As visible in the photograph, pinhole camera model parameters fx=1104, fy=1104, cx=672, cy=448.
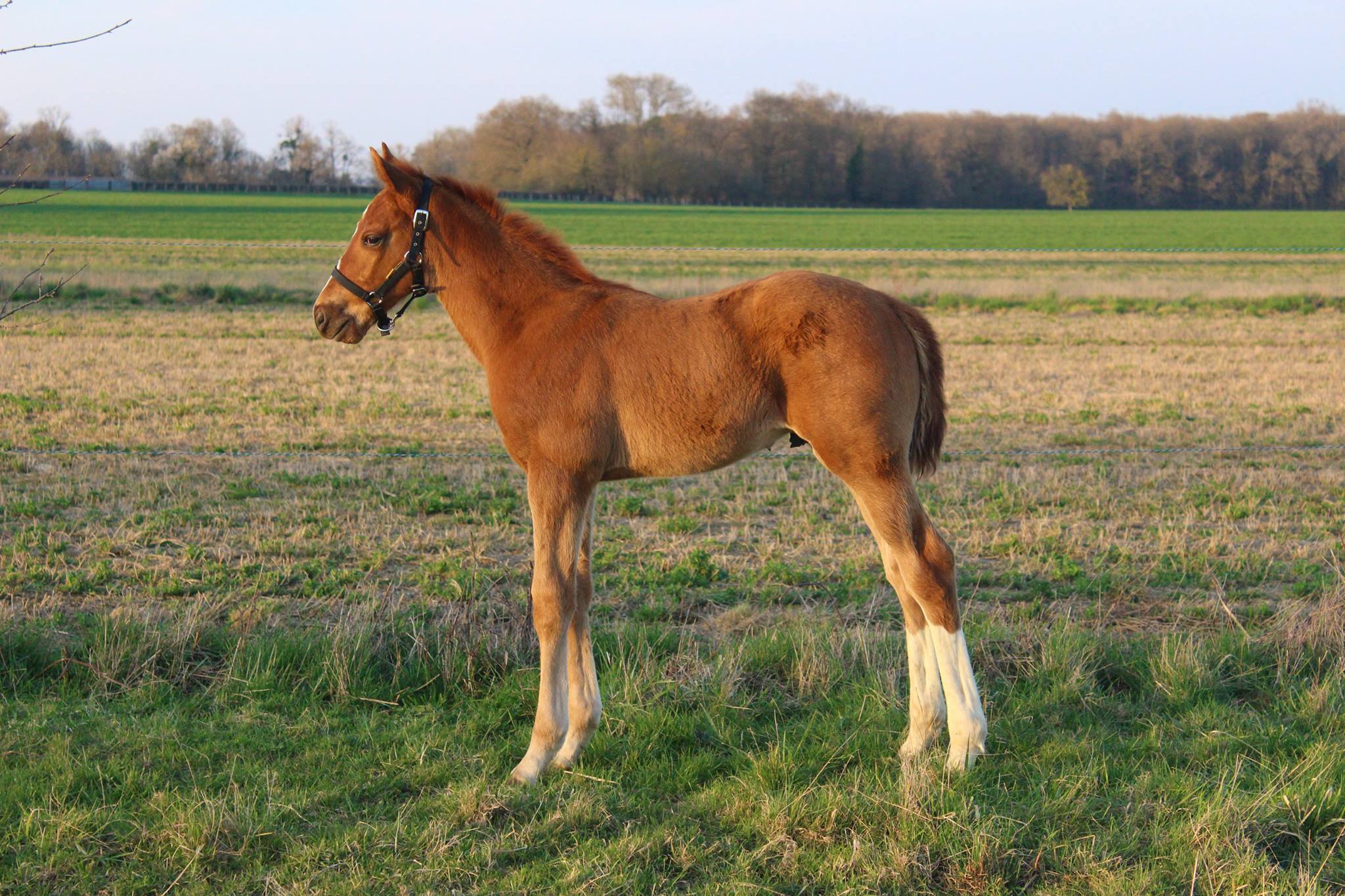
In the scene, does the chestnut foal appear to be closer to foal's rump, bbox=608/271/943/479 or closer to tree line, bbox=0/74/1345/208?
foal's rump, bbox=608/271/943/479

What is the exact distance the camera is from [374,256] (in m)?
4.67

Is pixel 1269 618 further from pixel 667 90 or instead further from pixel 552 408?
pixel 667 90

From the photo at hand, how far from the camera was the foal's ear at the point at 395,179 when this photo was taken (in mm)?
4465

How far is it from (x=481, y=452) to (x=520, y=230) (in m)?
6.24

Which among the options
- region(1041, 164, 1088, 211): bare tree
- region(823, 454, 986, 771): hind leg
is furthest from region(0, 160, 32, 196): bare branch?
region(1041, 164, 1088, 211): bare tree

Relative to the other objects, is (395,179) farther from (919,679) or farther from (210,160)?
(210,160)

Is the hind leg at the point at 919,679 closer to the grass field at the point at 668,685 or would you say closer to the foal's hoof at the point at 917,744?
the foal's hoof at the point at 917,744

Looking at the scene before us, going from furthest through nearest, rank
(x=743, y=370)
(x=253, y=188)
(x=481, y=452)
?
1. (x=253, y=188)
2. (x=481, y=452)
3. (x=743, y=370)

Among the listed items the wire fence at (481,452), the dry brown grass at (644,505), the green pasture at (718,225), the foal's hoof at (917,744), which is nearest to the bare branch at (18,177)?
the dry brown grass at (644,505)

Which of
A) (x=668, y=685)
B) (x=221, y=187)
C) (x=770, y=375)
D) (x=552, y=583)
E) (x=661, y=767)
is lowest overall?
(x=661, y=767)

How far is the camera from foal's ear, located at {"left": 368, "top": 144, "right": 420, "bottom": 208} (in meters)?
4.46

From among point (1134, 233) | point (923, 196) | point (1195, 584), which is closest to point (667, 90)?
point (923, 196)

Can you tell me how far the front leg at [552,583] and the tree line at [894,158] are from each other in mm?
79576

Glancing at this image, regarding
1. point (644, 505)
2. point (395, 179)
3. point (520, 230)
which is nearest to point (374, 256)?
point (395, 179)
